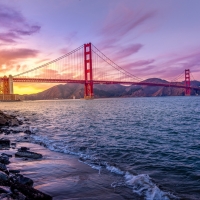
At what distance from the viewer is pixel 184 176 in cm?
514

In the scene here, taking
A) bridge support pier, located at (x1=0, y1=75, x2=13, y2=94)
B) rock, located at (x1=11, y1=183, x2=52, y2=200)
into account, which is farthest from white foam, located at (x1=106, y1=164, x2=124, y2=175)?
bridge support pier, located at (x1=0, y1=75, x2=13, y2=94)

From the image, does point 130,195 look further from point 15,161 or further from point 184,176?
point 15,161

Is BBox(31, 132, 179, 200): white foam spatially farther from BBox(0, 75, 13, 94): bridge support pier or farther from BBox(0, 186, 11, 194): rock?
BBox(0, 75, 13, 94): bridge support pier

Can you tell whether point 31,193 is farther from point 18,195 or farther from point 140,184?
point 140,184

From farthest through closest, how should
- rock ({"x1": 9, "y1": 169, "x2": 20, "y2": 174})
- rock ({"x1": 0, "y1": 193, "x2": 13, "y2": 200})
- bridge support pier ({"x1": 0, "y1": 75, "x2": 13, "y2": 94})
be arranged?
bridge support pier ({"x1": 0, "y1": 75, "x2": 13, "y2": 94}), rock ({"x1": 9, "y1": 169, "x2": 20, "y2": 174}), rock ({"x1": 0, "y1": 193, "x2": 13, "y2": 200})

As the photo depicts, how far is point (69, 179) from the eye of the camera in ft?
15.7

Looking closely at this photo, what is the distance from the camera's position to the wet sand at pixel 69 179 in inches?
157

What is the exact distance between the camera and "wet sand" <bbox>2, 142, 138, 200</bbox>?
13.1 ft

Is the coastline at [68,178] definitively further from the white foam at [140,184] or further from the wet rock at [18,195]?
the wet rock at [18,195]

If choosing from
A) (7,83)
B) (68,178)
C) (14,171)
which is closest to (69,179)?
(68,178)

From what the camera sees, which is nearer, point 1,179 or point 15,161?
point 1,179

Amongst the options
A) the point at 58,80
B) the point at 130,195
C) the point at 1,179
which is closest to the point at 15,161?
the point at 1,179

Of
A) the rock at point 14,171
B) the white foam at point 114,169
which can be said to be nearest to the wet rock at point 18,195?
the rock at point 14,171

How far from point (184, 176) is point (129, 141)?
4288 mm
